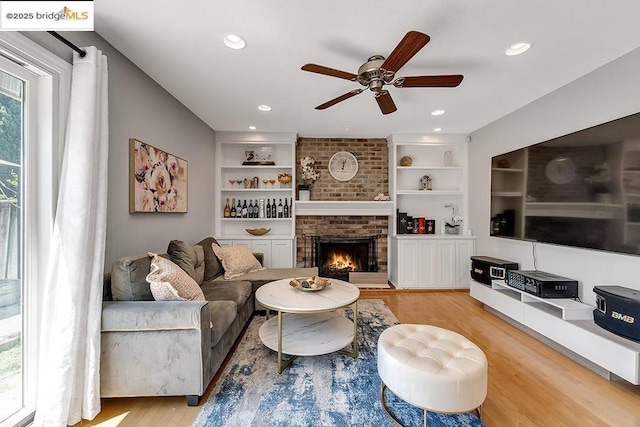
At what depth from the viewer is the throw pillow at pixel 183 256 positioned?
8.00 feet

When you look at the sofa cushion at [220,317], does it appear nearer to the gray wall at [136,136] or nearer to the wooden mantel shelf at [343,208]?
the gray wall at [136,136]

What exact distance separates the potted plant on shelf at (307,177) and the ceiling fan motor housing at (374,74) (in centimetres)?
242

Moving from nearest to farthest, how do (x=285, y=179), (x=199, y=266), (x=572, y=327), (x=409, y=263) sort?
(x=572, y=327)
(x=199, y=266)
(x=409, y=263)
(x=285, y=179)

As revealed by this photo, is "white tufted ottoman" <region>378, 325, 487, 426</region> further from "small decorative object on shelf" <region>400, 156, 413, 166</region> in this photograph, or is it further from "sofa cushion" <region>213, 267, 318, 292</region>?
"small decorative object on shelf" <region>400, 156, 413, 166</region>

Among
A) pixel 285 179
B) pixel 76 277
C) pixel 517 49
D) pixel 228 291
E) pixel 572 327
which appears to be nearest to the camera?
pixel 76 277

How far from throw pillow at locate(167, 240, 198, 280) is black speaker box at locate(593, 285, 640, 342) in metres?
3.33

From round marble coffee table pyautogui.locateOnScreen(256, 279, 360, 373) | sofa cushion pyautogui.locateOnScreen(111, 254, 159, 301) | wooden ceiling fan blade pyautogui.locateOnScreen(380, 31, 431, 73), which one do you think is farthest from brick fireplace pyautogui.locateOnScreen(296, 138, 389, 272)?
sofa cushion pyautogui.locateOnScreen(111, 254, 159, 301)

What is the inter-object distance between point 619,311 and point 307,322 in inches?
90.2

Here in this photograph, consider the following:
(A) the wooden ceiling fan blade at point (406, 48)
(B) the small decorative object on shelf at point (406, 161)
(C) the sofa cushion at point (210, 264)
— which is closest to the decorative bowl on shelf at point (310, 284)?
(C) the sofa cushion at point (210, 264)

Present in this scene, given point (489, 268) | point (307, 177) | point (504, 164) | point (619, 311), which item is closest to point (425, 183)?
point (504, 164)

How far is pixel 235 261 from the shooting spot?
10.4 ft

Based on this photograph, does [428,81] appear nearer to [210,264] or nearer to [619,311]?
[619,311]

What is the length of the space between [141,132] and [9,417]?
201 centimetres

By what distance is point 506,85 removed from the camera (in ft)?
8.38
